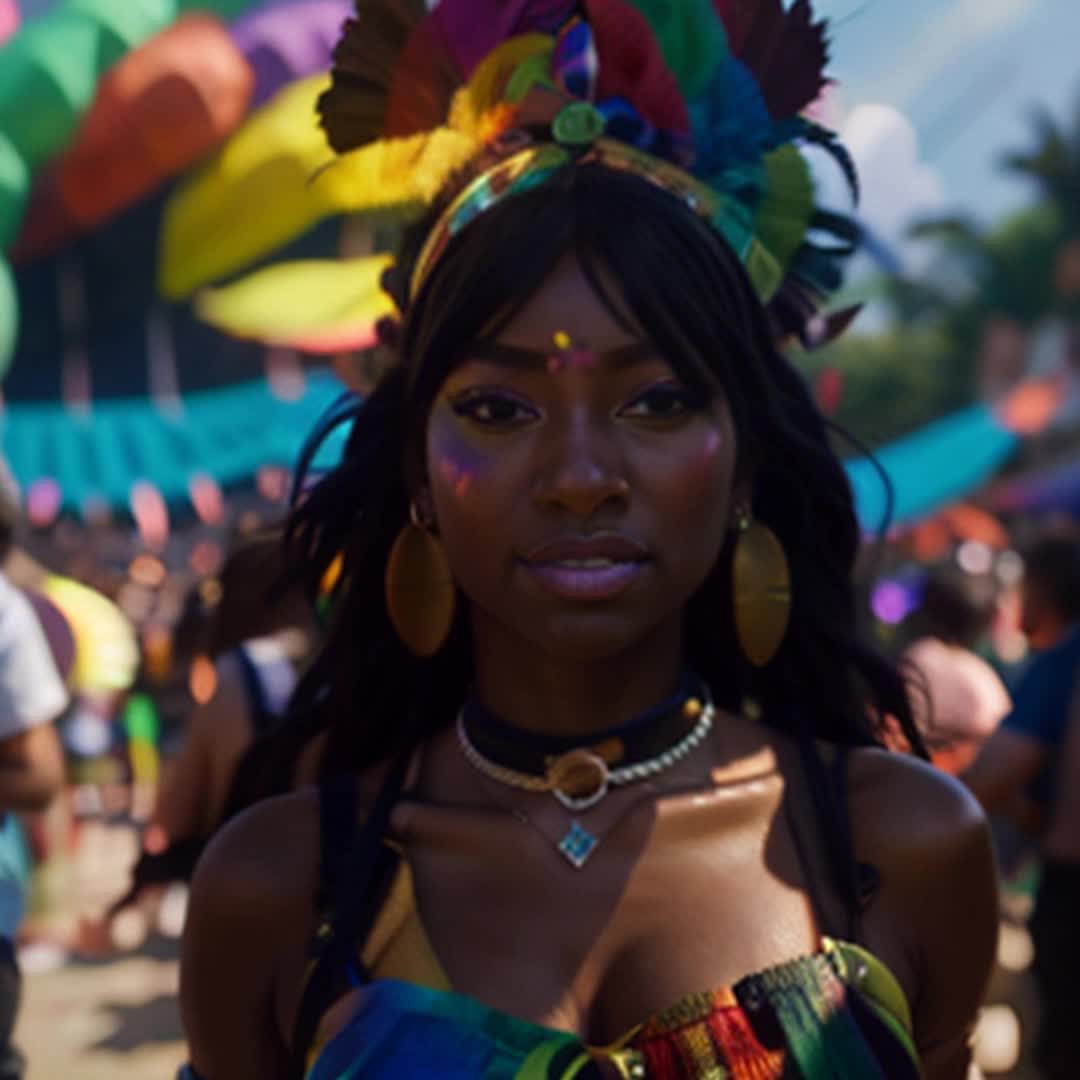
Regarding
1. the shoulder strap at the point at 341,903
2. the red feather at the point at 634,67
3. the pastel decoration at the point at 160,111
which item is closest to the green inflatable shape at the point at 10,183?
the pastel decoration at the point at 160,111

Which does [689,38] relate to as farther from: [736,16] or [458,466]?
[458,466]

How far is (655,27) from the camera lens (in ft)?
5.66

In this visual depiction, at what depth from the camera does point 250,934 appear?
65.7 inches

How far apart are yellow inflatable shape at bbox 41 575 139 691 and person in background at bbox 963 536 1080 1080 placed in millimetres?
4093

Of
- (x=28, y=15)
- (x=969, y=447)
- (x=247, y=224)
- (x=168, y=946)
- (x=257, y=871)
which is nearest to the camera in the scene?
(x=257, y=871)

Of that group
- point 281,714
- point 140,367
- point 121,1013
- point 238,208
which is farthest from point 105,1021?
point 140,367

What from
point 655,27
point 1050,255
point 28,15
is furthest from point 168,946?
point 1050,255

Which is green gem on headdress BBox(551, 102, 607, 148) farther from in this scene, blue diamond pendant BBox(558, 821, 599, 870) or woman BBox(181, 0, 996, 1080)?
blue diamond pendant BBox(558, 821, 599, 870)

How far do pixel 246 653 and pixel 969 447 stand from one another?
46.8 feet

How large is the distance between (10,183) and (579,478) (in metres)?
10.6

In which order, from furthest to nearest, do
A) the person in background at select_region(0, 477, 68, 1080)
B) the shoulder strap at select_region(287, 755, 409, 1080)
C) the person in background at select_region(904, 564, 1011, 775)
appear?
the person in background at select_region(904, 564, 1011, 775), the person in background at select_region(0, 477, 68, 1080), the shoulder strap at select_region(287, 755, 409, 1080)

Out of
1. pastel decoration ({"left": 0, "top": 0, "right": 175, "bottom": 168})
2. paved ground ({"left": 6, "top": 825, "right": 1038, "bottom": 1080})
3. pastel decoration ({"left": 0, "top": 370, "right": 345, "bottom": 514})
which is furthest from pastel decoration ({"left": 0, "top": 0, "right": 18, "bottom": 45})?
paved ground ({"left": 6, "top": 825, "right": 1038, "bottom": 1080})

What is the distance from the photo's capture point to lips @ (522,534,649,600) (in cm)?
150

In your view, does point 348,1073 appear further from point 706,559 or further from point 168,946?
point 168,946
